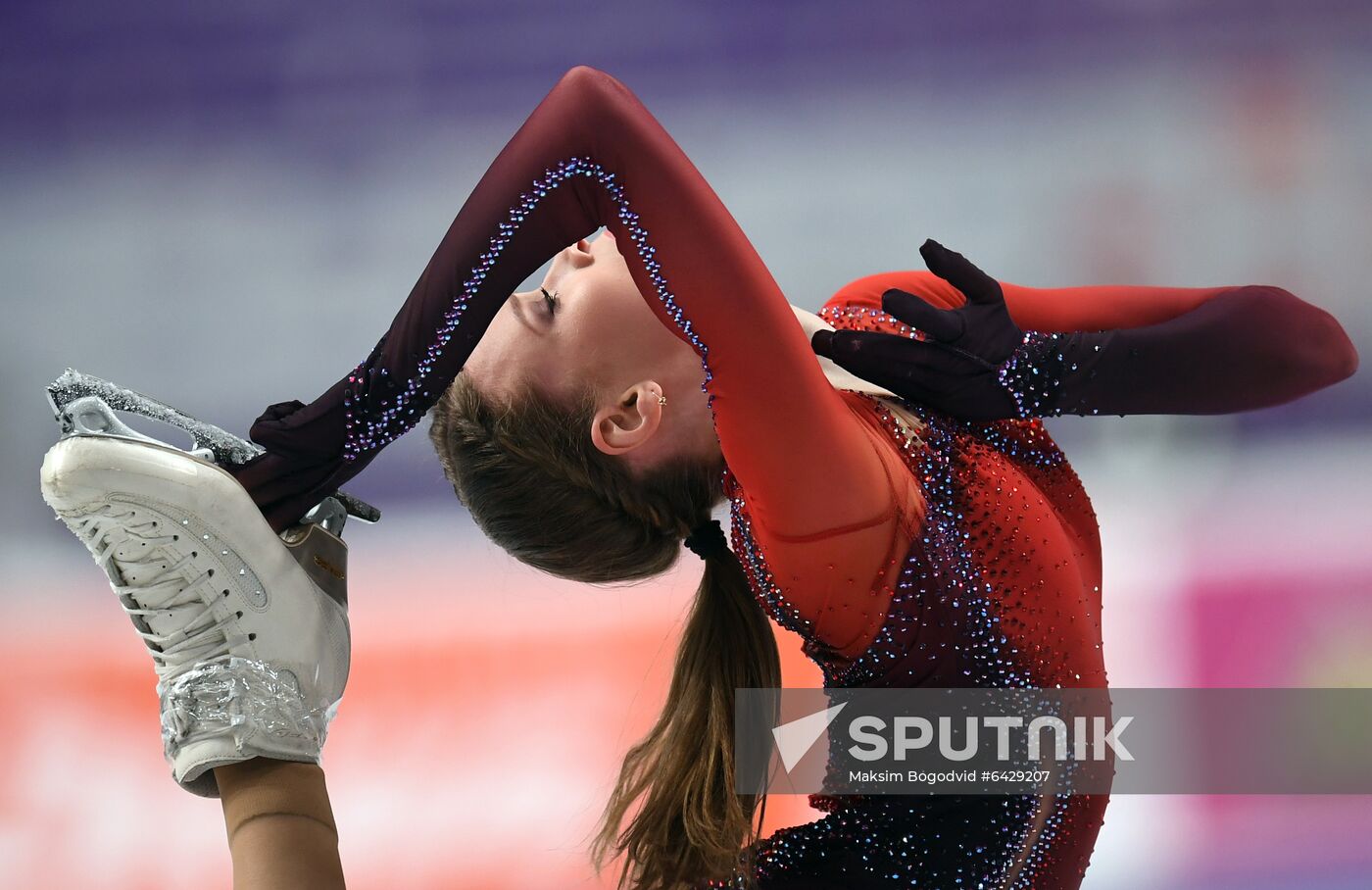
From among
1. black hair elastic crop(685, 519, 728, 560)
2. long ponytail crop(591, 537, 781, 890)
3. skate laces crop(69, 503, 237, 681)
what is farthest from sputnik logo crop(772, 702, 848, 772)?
skate laces crop(69, 503, 237, 681)

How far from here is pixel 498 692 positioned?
7.04 feet

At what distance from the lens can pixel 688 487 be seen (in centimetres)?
135

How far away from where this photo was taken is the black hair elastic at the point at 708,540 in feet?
4.52

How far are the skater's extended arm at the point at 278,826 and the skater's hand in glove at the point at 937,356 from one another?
0.67 meters

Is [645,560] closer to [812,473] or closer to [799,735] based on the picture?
[799,735]

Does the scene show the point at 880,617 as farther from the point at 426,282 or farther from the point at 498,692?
the point at 498,692

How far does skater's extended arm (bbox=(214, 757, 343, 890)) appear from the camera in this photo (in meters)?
1.22

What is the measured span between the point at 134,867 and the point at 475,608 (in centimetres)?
69

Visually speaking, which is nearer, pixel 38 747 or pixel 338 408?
pixel 338 408

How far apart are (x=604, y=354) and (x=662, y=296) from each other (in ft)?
0.61

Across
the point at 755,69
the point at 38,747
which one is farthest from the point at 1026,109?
the point at 38,747

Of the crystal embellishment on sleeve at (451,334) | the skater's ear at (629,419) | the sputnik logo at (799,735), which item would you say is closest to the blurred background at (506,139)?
the sputnik logo at (799,735)

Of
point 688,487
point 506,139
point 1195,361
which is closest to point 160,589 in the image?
point 688,487

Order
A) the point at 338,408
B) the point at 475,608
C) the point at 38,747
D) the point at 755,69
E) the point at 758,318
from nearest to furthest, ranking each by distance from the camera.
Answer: the point at 758,318 → the point at 338,408 → the point at 38,747 → the point at 475,608 → the point at 755,69
